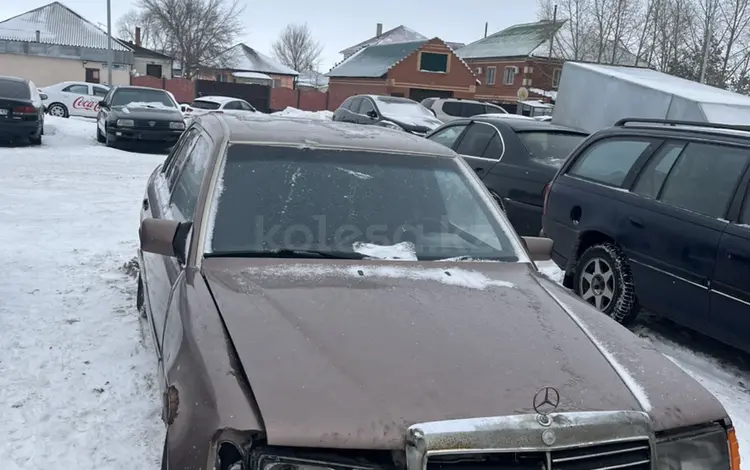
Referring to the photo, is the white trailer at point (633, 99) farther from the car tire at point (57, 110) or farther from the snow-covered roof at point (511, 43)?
the snow-covered roof at point (511, 43)

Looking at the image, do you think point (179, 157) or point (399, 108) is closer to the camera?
point (179, 157)

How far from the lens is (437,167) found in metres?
3.84

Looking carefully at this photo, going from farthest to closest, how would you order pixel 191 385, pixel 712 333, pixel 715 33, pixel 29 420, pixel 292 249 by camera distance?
pixel 715 33 < pixel 712 333 < pixel 29 420 < pixel 292 249 < pixel 191 385

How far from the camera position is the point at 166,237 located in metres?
3.15

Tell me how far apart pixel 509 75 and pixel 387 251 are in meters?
51.8

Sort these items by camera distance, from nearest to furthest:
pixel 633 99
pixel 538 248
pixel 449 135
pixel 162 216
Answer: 1. pixel 538 248
2. pixel 162 216
3. pixel 449 135
4. pixel 633 99

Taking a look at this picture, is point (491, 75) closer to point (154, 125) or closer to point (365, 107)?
point (365, 107)

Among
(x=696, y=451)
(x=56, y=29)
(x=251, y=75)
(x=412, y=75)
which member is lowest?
(x=696, y=451)

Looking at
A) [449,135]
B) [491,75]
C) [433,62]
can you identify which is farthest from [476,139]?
[491,75]

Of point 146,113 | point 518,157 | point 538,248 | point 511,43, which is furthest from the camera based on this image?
point 511,43

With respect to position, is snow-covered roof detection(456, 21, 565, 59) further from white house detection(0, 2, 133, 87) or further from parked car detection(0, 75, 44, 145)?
parked car detection(0, 75, 44, 145)

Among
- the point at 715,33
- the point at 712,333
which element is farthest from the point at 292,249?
the point at 715,33

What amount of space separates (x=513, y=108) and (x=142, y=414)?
37.9m

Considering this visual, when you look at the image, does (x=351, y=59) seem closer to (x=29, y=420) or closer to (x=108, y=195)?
(x=108, y=195)
